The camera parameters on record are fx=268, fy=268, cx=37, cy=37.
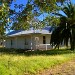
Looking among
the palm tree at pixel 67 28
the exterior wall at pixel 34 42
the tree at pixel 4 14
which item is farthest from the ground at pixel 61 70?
the exterior wall at pixel 34 42

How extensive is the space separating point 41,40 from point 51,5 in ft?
90.2

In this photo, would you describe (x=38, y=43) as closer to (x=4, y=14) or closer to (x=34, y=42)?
(x=34, y=42)

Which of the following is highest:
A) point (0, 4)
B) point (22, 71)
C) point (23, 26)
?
point (0, 4)

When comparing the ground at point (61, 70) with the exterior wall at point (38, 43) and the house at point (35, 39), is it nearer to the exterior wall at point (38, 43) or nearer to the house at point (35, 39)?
the house at point (35, 39)

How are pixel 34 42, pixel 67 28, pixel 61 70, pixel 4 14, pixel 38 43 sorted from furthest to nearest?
pixel 38 43 → pixel 34 42 → pixel 67 28 → pixel 61 70 → pixel 4 14

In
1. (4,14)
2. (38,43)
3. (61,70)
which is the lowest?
(61,70)

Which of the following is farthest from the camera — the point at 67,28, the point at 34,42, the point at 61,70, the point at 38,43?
the point at 38,43

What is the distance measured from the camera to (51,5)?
13.3 metres

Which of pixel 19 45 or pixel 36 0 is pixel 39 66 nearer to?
pixel 36 0

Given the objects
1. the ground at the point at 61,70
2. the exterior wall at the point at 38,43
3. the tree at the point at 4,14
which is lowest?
the ground at the point at 61,70

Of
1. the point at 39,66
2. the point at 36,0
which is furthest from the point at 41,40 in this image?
the point at 36,0

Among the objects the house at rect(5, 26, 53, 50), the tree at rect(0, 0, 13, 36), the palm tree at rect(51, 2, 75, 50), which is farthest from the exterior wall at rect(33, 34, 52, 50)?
the tree at rect(0, 0, 13, 36)

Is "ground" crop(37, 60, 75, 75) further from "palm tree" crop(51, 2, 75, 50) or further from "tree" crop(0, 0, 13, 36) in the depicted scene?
"palm tree" crop(51, 2, 75, 50)

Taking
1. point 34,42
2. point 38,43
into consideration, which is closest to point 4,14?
point 34,42
